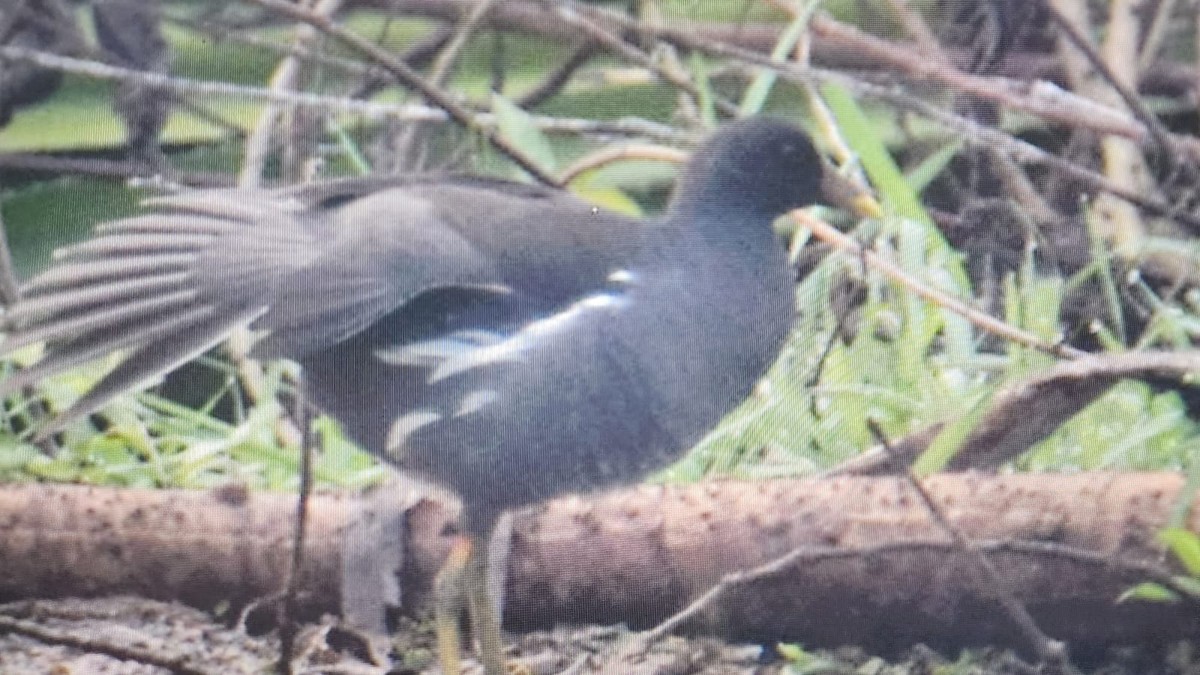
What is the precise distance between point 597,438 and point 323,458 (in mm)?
330

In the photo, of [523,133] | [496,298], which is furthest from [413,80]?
[496,298]

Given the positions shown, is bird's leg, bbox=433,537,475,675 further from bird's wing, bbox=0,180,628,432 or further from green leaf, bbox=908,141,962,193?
green leaf, bbox=908,141,962,193

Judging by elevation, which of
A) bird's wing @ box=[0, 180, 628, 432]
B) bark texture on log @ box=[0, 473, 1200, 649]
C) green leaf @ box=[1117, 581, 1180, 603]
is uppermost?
bird's wing @ box=[0, 180, 628, 432]

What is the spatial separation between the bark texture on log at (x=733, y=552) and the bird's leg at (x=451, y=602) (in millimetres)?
38

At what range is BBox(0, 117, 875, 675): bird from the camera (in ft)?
3.21

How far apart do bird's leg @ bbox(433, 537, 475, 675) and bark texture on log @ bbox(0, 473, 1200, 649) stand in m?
0.04

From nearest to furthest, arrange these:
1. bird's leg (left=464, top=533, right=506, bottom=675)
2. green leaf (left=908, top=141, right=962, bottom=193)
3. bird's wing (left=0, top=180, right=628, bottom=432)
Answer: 1. bird's wing (left=0, top=180, right=628, bottom=432)
2. bird's leg (left=464, top=533, right=506, bottom=675)
3. green leaf (left=908, top=141, right=962, bottom=193)

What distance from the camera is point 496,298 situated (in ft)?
3.31

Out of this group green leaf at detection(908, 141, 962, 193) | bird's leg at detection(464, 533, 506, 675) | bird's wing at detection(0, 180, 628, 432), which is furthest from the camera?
green leaf at detection(908, 141, 962, 193)

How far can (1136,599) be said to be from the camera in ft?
3.43

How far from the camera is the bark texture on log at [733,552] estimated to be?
1.06 metres

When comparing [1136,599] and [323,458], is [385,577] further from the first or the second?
[1136,599]

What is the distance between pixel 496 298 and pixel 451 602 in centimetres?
21

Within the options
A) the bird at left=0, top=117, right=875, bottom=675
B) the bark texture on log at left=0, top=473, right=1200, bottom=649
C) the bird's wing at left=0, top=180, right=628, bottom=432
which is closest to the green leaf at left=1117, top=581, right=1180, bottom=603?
the bark texture on log at left=0, top=473, right=1200, bottom=649
